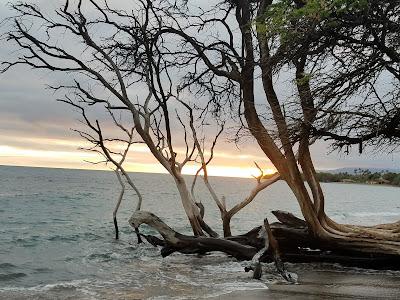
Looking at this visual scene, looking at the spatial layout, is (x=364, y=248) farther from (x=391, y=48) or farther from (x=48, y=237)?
(x=48, y=237)

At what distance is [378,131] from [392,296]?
10.3ft

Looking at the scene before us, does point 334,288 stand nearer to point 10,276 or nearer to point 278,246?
point 278,246

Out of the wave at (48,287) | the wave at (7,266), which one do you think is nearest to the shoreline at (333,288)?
the wave at (48,287)

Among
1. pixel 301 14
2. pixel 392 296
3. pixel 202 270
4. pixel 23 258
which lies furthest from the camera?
pixel 23 258

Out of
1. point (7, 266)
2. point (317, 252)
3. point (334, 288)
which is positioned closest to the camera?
point (334, 288)

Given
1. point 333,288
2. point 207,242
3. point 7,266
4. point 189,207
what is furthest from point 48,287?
point 333,288

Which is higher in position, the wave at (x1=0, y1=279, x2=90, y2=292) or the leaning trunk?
the leaning trunk

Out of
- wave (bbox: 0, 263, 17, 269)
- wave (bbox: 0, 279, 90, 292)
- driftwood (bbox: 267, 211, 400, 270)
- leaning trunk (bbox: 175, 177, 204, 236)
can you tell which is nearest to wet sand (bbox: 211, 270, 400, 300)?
driftwood (bbox: 267, 211, 400, 270)

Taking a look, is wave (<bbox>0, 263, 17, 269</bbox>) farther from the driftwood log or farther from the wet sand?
the wet sand

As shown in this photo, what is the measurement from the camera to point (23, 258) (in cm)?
1617

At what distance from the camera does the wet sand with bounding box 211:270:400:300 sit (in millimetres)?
8242

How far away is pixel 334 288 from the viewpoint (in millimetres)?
8945

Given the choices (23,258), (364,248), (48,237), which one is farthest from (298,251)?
(48,237)

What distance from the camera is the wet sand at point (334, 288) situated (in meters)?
8.24
